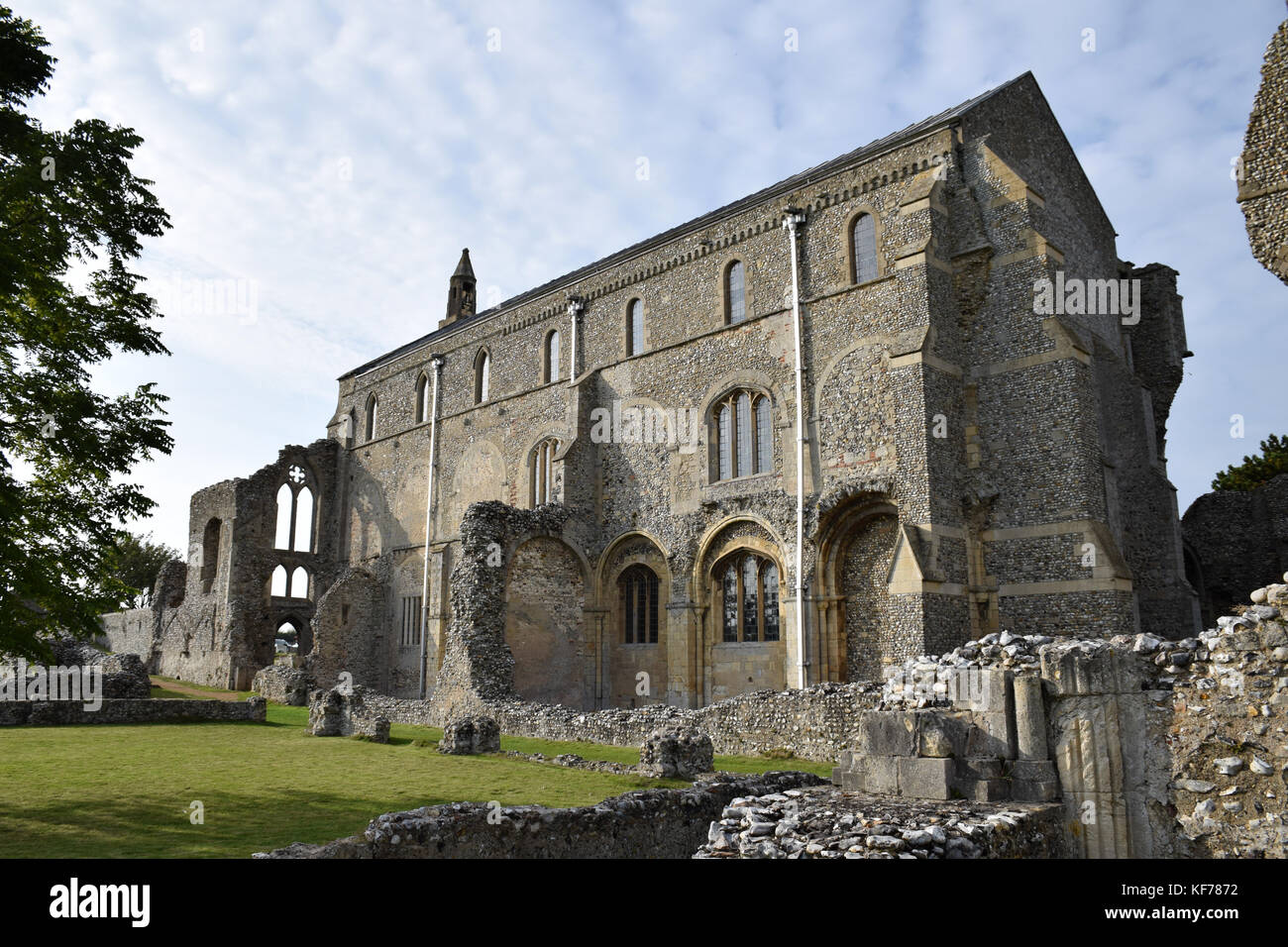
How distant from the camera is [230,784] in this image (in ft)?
36.9

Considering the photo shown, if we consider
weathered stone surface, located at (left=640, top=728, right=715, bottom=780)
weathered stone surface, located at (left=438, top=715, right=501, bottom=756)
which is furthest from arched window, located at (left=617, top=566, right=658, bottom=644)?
weathered stone surface, located at (left=640, top=728, right=715, bottom=780)

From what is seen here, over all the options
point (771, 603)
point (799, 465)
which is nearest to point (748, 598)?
point (771, 603)

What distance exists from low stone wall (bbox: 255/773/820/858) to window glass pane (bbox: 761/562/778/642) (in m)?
11.3

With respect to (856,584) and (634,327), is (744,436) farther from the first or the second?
(634,327)

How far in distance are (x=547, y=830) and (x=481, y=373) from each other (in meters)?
25.6

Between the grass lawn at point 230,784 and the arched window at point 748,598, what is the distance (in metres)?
5.57

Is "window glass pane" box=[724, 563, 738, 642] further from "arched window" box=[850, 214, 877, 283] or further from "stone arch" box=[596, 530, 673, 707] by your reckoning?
"arched window" box=[850, 214, 877, 283]

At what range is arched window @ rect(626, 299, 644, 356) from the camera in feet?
84.4

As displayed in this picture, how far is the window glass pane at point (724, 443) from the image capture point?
2223cm

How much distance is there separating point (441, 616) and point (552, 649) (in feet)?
22.4

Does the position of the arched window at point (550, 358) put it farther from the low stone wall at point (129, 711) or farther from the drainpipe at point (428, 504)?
the low stone wall at point (129, 711)

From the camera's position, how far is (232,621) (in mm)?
33156

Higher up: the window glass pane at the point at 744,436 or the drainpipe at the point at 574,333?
the drainpipe at the point at 574,333

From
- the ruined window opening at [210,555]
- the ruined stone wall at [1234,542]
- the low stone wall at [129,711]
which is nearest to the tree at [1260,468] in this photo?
the ruined stone wall at [1234,542]
